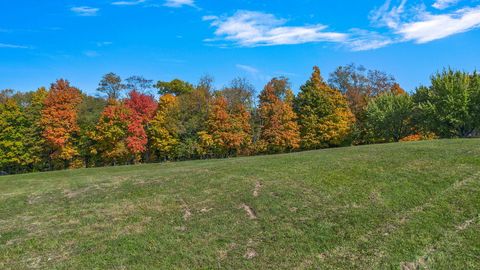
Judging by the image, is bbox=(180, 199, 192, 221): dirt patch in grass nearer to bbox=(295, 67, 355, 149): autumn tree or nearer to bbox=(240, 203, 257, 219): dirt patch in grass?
bbox=(240, 203, 257, 219): dirt patch in grass

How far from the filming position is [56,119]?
1612 inches

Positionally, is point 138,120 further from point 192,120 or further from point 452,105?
point 452,105

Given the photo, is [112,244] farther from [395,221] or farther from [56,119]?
[56,119]

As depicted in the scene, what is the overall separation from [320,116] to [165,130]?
19709 millimetres

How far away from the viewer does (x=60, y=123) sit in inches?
1620

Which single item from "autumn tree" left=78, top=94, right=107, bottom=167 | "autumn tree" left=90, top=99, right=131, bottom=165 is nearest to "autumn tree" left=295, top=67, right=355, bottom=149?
"autumn tree" left=90, top=99, right=131, bottom=165

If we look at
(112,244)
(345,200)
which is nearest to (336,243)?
(345,200)

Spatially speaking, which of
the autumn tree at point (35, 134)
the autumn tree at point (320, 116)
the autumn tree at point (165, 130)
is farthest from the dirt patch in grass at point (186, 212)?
the autumn tree at point (35, 134)

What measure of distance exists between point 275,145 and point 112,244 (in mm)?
32097

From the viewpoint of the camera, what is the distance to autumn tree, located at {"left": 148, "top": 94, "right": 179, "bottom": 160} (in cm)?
4078

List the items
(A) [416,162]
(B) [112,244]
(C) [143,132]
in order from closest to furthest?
1. (B) [112,244]
2. (A) [416,162]
3. (C) [143,132]

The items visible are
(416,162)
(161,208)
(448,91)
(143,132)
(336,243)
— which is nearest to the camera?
(336,243)

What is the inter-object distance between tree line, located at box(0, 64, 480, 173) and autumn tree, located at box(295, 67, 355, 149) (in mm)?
124

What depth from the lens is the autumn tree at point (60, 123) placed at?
40531 mm
